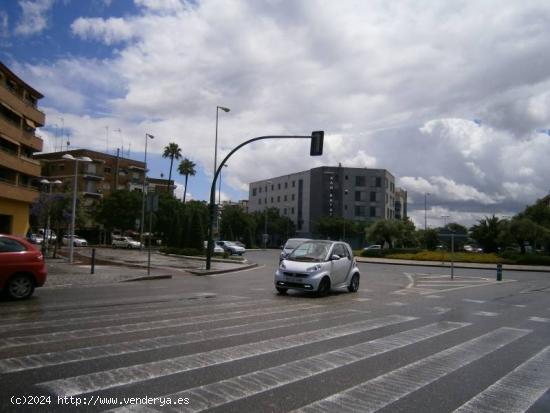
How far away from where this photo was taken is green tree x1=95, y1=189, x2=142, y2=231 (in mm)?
68562

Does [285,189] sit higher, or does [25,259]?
[285,189]

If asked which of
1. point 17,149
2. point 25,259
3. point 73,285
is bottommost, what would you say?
point 73,285

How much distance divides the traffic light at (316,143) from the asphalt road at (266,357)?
11265 millimetres

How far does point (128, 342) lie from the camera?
7223 mm

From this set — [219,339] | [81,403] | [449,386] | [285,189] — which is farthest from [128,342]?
[285,189]

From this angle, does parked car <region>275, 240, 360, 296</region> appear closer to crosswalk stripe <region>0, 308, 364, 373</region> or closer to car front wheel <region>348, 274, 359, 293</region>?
car front wheel <region>348, 274, 359, 293</region>

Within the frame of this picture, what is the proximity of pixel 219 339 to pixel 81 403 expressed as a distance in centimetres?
323

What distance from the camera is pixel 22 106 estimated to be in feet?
138

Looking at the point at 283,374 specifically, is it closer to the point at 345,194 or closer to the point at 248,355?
the point at 248,355

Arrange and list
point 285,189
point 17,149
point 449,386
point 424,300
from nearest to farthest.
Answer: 1. point 449,386
2. point 424,300
3. point 17,149
4. point 285,189

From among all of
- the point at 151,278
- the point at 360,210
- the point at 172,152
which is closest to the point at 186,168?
the point at 172,152

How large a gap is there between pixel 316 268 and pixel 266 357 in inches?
299

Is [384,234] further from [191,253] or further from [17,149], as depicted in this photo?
[17,149]

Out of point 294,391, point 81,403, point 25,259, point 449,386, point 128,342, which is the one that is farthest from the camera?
point 25,259
